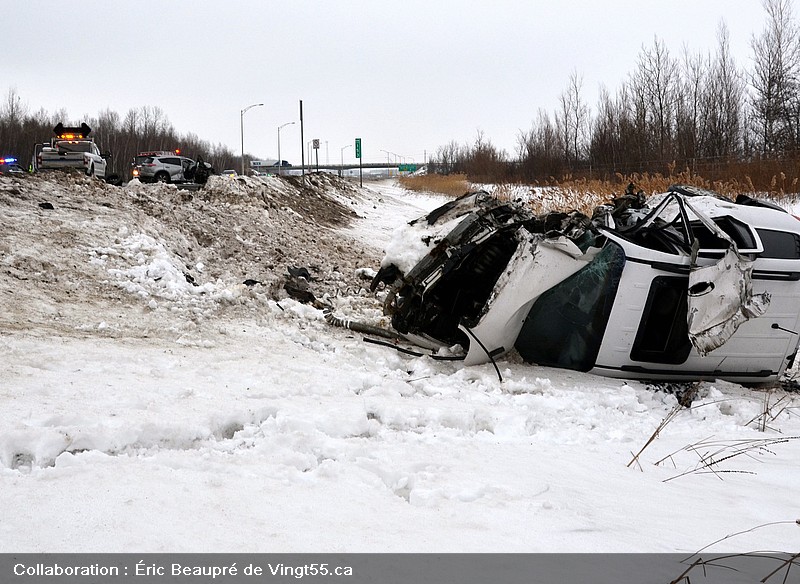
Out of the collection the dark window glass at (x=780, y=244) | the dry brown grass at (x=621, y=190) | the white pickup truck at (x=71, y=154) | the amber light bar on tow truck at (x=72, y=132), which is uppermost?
the amber light bar on tow truck at (x=72, y=132)

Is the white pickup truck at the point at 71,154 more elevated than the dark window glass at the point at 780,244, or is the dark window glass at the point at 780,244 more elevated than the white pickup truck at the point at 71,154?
the white pickup truck at the point at 71,154

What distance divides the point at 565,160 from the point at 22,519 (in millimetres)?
48244

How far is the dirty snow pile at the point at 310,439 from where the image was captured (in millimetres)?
2773

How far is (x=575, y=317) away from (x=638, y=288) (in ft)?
2.15

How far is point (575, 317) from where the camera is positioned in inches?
232

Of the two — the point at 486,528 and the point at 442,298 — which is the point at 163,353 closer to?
the point at 442,298

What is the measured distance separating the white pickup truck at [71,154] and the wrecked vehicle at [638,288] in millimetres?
18581

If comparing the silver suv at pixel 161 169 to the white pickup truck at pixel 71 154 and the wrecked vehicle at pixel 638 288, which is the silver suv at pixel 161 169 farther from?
the wrecked vehicle at pixel 638 288

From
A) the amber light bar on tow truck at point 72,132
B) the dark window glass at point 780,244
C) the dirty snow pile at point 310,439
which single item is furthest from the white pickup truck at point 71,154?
the dark window glass at point 780,244

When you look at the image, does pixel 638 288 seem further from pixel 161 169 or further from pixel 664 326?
pixel 161 169

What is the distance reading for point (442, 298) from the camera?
22.0ft

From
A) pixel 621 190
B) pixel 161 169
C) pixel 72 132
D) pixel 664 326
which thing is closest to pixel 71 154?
pixel 72 132

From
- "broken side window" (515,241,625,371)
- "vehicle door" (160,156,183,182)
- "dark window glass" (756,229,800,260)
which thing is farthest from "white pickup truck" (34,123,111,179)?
"dark window glass" (756,229,800,260)
